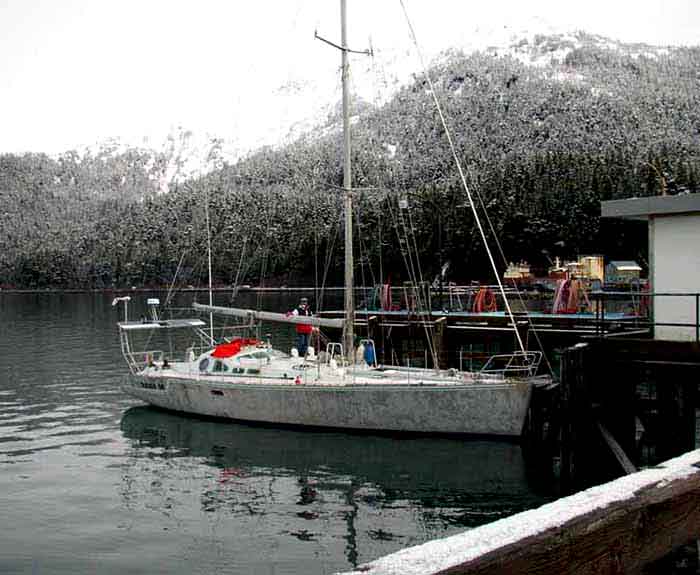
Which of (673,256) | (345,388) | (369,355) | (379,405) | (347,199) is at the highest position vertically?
(347,199)

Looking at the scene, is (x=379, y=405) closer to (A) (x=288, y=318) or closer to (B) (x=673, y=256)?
(A) (x=288, y=318)

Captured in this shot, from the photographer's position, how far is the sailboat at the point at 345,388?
22.9m

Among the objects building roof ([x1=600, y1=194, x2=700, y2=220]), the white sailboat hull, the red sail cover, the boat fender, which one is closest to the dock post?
building roof ([x1=600, y1=194, x2=700, y2=220])

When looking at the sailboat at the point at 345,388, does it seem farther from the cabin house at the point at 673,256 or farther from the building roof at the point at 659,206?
the building roof at the point at 659,206

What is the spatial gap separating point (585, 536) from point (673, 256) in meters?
16.4

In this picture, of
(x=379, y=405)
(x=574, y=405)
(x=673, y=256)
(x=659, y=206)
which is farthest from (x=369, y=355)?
(x=659, y=206)

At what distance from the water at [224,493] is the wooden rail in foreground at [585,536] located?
10.8 meters

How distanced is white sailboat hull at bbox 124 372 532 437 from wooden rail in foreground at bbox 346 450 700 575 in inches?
733

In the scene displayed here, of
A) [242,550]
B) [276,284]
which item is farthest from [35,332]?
[276,284]

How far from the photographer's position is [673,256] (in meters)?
18.4

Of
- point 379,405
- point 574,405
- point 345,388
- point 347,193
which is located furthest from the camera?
point 347,193

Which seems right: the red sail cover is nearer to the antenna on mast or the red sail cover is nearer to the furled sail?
the furled sail

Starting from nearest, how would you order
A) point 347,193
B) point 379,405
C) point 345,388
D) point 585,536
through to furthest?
point 585,536, point 379,405, point 345,388, point 347,193

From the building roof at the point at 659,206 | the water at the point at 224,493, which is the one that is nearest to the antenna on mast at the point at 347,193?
the water at the point at 224,493
